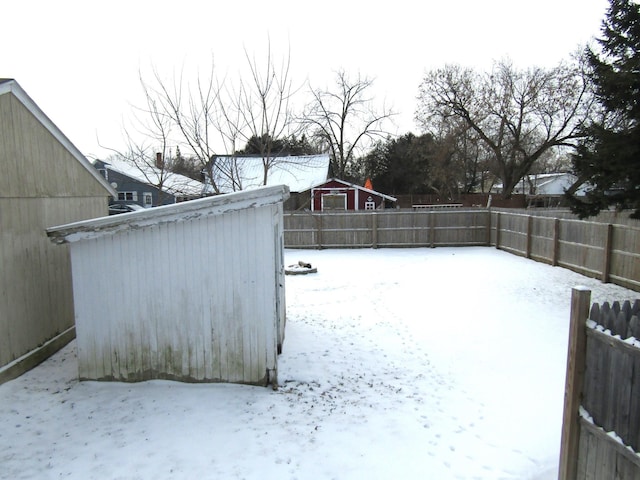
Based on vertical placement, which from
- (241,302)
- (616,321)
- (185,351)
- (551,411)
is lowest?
(551,411)

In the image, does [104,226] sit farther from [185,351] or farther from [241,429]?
[241,429]

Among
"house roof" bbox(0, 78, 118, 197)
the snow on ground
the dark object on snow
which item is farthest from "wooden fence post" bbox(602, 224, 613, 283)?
"house roof" bbox(0, 78, 118, 197)

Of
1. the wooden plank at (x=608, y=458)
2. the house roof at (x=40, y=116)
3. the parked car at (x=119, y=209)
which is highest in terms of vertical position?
the house roof at (x=40, y=116)

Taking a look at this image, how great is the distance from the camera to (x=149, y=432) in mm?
4195

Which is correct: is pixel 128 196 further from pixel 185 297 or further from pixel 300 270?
pixel 185 297

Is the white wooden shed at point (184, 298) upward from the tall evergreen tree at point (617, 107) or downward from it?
downward

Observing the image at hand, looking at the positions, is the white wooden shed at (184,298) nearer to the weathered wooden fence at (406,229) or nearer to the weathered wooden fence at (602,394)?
the weathered wooden fence at (602,394)

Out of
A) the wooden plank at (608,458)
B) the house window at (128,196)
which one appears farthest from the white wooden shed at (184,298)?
the house window at (128,196)

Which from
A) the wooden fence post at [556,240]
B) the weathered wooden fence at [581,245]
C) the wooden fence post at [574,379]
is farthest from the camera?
the wooden fence post at [556,240]

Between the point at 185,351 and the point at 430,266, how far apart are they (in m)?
9.69

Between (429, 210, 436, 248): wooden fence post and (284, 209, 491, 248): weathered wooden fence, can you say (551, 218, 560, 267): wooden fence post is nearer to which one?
(284, 209, 491, 248): weathered wooden fence

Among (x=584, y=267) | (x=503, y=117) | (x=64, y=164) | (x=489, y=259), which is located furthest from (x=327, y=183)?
(x=64, y=164)

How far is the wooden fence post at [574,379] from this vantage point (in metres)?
2.85

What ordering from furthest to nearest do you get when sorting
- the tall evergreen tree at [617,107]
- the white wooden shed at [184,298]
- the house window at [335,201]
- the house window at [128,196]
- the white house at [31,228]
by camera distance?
1. the house window at [128,196]
2. the house window at [335,201]
3. the tall evergreen tree at [617,107]
4. the white house at [31,228]
5. the white wooden shed at [184,298]
